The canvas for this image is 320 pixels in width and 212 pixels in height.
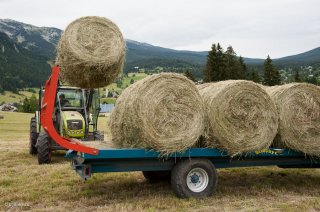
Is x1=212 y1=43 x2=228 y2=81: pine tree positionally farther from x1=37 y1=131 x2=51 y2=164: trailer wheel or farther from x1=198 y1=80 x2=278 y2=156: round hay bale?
x1=198 y1=80 x2=278 y2=156: round hay bale

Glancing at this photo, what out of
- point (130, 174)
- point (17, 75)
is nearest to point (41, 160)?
point (130, 174)

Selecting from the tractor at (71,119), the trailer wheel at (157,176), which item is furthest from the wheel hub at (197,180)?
the tractor at (71,119)

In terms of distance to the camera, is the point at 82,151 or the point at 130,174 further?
the point at 130,174

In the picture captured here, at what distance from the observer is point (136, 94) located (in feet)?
21.5

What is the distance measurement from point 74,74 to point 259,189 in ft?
13.4

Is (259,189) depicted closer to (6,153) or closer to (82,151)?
(82,151)

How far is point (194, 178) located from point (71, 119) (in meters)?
5.13

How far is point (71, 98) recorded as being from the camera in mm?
11898

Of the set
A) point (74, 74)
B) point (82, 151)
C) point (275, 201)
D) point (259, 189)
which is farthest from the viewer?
point (74, 74)

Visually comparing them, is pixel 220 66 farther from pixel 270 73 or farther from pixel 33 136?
pixel 33 136

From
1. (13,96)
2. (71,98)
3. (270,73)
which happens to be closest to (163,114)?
(71,98)

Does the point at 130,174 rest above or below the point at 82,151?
below

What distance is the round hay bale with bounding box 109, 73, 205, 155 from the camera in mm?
6441

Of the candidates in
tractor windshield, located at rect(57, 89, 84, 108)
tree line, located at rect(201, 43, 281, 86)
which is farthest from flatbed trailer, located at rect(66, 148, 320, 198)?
tree line, located at rect(201, 43, 281, 86)
